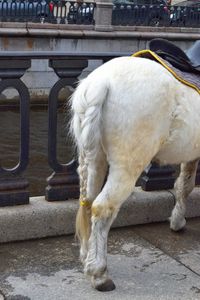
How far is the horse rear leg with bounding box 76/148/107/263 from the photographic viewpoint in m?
4.04

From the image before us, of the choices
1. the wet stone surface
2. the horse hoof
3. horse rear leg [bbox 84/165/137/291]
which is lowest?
A: the wet stone surface

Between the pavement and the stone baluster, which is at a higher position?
the stone baluster

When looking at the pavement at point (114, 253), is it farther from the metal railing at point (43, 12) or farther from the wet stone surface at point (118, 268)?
the metal railing at point (43, 12)

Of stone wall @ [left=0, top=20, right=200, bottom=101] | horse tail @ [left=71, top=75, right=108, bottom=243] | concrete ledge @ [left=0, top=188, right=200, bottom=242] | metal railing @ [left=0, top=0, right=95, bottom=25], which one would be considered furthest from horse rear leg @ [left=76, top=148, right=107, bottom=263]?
metal railing @ [left=0, top=0, right=95, bottom=25]

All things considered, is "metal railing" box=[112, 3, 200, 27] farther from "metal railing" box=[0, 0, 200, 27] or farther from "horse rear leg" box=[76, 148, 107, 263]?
"horse rear leg" box=[76, 148, 107, 263]

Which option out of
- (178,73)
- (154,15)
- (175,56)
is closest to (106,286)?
(178,73)

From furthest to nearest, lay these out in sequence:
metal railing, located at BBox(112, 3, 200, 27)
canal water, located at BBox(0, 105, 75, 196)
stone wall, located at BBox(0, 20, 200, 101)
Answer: metal railing, located at BBox(112, 3, 200, 27) < stone wall, located at BBox(0, 20, 200, 101) < canal water, located at BBox(0, 105, 75, 196)

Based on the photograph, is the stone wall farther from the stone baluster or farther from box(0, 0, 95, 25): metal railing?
the stone baluster

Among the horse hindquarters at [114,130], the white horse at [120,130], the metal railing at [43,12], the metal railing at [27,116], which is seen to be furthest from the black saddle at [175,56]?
the metal railing at [43,12]

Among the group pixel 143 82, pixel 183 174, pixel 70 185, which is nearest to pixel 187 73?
pixel 143 82

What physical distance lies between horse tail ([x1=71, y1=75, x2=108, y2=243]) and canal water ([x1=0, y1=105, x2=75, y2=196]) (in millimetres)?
3413

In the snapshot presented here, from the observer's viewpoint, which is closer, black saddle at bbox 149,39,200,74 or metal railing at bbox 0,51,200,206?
black saddle at bbox 149,39,200,74

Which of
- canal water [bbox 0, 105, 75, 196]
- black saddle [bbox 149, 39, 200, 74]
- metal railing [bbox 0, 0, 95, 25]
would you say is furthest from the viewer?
metal railing [bbox 0, 0, 95, 25]

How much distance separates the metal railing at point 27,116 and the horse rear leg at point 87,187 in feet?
2.68
